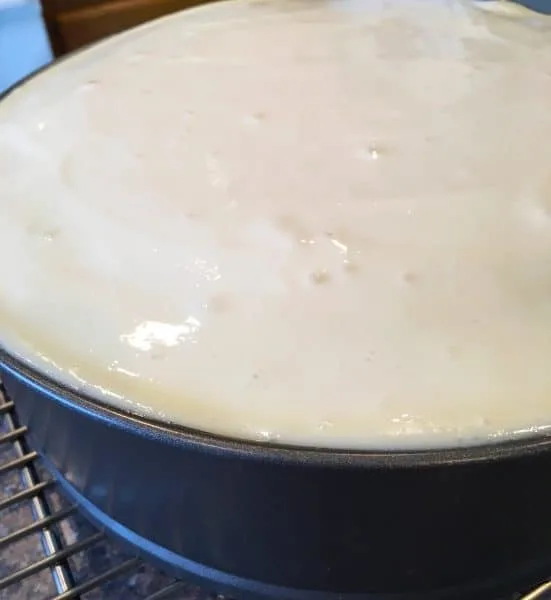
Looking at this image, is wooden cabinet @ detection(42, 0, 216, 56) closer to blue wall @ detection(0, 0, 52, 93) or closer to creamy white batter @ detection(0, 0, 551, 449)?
blue wall @ detection(0, 0, 52, 93)

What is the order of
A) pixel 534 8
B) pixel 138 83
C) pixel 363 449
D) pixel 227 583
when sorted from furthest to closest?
pixel 534 8 < pixel 138 83 < pixel 227 583 < pixel 363 449

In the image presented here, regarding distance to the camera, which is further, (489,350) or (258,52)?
(258,52)

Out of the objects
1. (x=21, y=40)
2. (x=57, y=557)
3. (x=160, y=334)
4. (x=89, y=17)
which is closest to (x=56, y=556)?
(x=57, y=557)

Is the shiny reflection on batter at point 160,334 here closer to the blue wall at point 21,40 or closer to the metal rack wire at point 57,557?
the metal rack wire at point 57,557

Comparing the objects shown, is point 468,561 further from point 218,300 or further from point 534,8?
point 534,8

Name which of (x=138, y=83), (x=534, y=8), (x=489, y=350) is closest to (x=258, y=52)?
(x=138, y=83)

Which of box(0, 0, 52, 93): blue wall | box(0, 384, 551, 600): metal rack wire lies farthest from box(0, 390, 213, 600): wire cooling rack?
box(0, 0, 52, 93): blue wall

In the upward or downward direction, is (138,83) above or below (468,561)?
above
